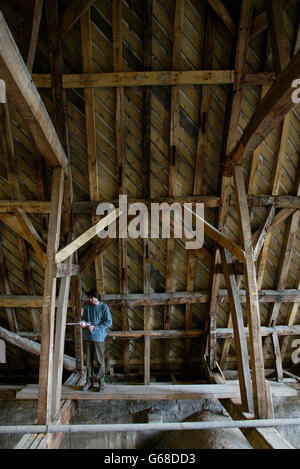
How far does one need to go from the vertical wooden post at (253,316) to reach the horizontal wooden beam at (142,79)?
4.67 ft

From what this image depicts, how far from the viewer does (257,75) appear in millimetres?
3781

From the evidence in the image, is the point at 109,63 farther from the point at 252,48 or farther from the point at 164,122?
the point at 252,48

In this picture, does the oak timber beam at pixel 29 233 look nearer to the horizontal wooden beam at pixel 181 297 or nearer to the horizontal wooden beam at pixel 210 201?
the horizontal wooden beam at pixel 210 201

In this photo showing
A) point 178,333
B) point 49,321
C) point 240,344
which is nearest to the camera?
point 49,321

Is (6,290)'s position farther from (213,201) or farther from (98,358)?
(213,201)

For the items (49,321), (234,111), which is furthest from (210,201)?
(49,321)

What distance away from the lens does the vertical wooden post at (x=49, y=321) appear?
3000mm

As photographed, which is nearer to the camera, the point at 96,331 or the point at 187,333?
the point at 96,331

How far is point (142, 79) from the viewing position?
12.7ft

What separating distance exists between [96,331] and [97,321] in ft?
0.54

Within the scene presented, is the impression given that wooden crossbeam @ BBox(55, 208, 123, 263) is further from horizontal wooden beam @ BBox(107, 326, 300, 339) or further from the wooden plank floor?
horizontal wooden beam @ BBox(107, 326, 300, 339)

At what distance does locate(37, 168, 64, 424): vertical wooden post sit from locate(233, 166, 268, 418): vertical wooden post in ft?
7.72

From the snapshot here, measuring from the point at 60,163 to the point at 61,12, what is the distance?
6.82 feet

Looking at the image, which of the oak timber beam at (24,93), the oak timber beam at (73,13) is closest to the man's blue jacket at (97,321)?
the oak timber beam at (24,93)
